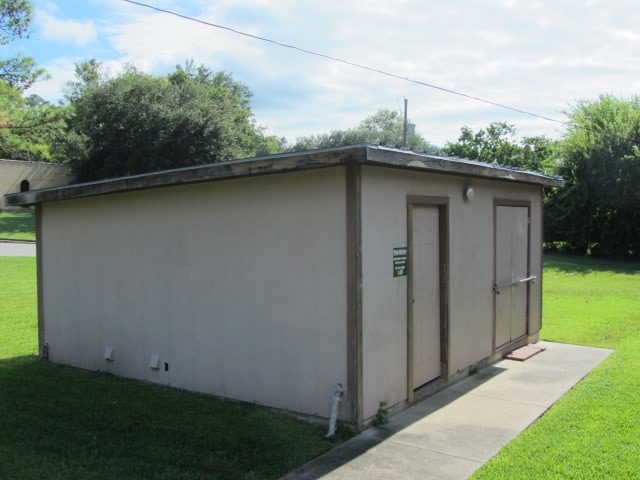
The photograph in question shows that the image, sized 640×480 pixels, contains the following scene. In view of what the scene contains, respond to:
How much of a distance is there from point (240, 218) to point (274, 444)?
87.5 inches

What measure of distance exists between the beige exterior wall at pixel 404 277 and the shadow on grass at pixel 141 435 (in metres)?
0.89

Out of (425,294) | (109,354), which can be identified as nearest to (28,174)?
(109,354)

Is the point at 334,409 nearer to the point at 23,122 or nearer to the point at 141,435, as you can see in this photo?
the point at 141,435

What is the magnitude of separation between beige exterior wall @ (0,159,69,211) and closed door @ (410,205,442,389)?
111ft

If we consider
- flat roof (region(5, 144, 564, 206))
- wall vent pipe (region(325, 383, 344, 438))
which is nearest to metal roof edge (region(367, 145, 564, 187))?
flat roof (region(5, 144, 564, 206))

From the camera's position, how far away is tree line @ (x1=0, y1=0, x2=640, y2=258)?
1491cm

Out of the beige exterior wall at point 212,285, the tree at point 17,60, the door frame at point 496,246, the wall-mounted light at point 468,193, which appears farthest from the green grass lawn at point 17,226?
the wall-mounted light at point 468,193

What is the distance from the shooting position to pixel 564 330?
32.0 ft

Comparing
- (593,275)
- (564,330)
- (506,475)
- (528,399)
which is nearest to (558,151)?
(593,275)

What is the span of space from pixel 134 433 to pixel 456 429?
2767mm

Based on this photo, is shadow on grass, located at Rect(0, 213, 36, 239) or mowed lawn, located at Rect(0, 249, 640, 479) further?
shadow on grass, located at Rect(0, 213, 36, 239)

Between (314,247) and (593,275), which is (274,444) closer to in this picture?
(314,247)

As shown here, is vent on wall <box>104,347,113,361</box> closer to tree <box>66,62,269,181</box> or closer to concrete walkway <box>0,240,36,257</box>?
concrete walkway <box>0,240,36,257</box>

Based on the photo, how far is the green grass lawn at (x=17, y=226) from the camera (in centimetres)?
2722
